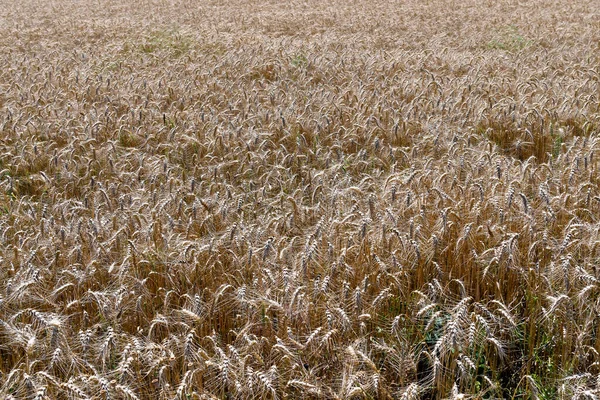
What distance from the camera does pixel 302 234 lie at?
3773 millimetres

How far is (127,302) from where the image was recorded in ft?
9.59

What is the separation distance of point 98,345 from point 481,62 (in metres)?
7.90

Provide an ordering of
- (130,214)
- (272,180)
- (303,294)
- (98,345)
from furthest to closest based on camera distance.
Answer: (272,180), (130,214), (303,294), (98,345)

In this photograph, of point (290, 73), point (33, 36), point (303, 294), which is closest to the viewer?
point (303, 294)

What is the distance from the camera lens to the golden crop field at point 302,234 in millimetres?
2441

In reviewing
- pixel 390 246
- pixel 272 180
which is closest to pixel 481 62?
pixel 272 180

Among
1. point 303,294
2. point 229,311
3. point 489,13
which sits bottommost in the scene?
point 489,13

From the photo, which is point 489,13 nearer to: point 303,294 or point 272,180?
point 272,180

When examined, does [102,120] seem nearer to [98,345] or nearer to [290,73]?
[290,73]

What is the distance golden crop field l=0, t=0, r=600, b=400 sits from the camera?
2.44 metres

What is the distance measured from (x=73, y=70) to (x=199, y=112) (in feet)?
11.2

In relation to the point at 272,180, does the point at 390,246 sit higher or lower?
higher

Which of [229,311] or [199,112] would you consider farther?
[199,112]

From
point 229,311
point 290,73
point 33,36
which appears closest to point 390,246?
point 229,311
